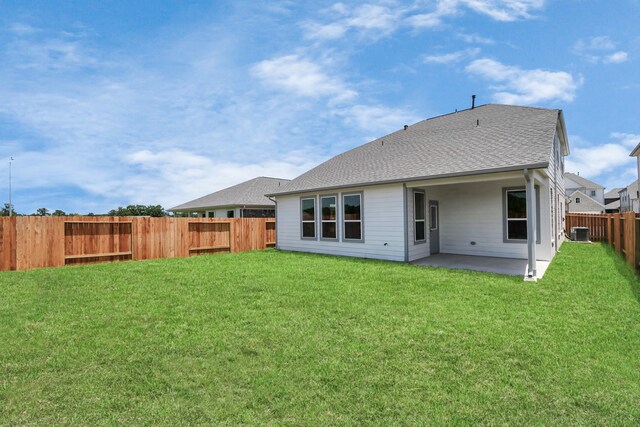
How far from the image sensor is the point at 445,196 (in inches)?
493

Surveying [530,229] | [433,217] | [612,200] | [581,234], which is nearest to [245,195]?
[433,217]

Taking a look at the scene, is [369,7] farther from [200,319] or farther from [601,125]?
[601,125]

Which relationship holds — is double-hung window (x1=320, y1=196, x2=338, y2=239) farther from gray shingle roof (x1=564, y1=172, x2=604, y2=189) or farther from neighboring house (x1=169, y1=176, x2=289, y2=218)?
gray shingle roof (x1=564, y1=172, x2=604, y2=189)

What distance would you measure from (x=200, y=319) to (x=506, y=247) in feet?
32.9

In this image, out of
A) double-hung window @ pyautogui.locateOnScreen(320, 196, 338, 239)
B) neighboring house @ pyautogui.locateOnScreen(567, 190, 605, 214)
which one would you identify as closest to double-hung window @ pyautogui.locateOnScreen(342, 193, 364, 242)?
double-hung window @ pyautogui.locateOnScreen(320, 196, 338, 239)

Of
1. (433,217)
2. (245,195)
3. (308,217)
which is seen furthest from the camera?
(245,195)

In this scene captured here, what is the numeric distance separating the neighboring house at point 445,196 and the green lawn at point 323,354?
3726 mm

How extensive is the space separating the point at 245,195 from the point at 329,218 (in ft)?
42.3

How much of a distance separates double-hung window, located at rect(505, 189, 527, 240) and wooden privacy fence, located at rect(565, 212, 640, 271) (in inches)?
99.4

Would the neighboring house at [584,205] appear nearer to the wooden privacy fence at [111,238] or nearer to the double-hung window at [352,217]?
the double-hung window at [352,217]

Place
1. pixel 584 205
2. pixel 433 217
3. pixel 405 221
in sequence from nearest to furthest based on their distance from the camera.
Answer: pixel 405 221
pixel 433 217
pixel 584 205

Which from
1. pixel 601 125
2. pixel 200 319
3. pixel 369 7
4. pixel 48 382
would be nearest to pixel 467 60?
pixel 369 7

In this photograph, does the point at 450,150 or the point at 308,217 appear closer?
the point at 450,150

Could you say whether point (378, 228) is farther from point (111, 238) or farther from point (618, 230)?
point (111, 238)
